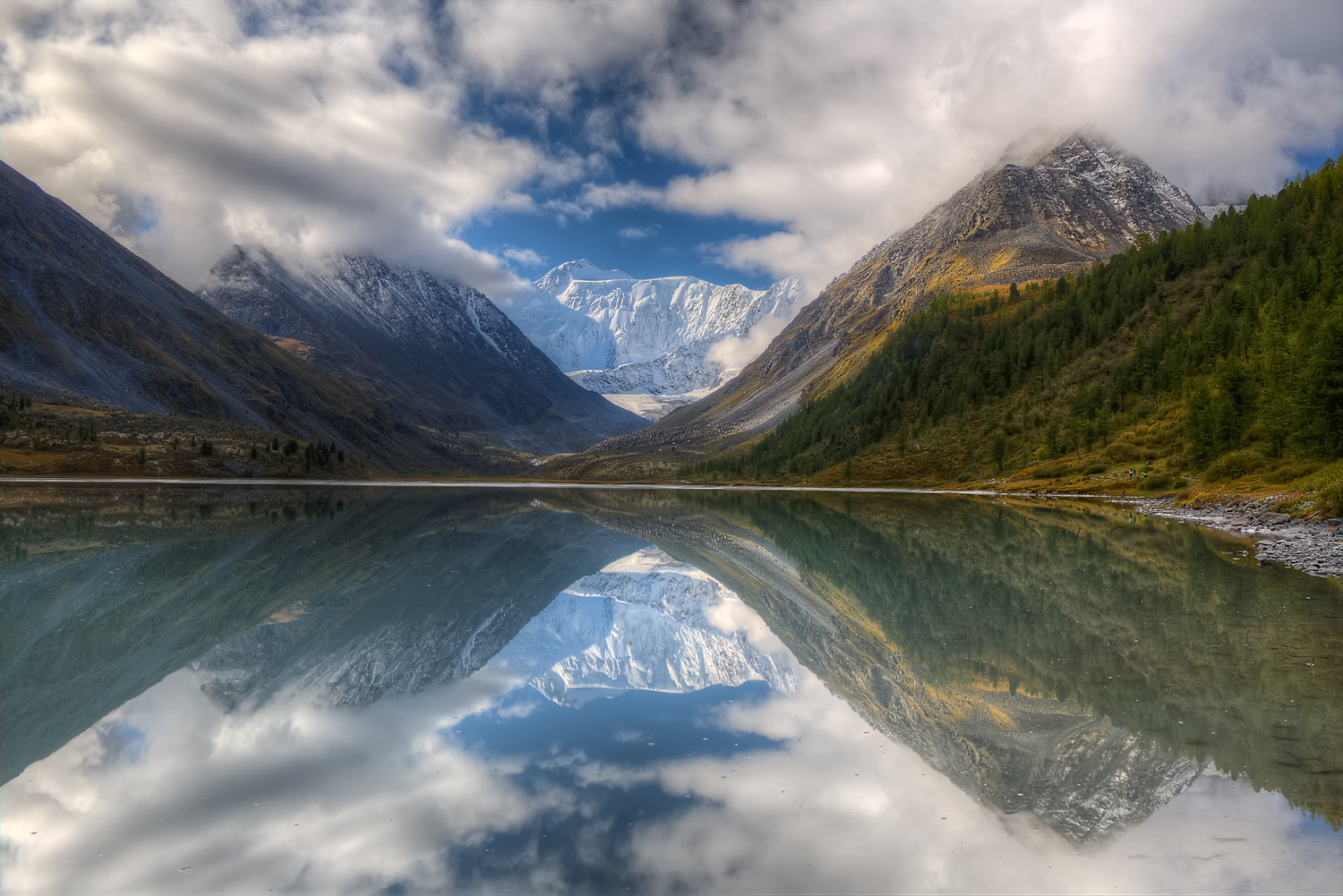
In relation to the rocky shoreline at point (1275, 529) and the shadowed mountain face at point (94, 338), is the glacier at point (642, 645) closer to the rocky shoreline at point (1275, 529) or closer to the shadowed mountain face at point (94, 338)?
the rocky shoreline at point (1275, 529)

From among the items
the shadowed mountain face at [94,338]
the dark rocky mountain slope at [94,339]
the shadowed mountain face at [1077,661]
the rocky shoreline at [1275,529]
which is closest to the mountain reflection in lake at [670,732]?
the shadowed mountain face at [1077,661]

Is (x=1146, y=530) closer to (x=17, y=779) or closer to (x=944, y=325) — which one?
(x=17, y=779)

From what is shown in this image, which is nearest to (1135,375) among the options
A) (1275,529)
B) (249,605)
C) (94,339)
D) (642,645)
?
(1275,529)

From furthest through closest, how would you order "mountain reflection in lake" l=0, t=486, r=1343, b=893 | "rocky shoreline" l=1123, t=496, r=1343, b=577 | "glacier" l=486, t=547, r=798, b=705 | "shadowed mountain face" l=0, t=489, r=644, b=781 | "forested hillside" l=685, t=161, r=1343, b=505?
"forested hillside" l=685, t=161, r=1343, b=505
"rocky shoreline" l=1123, t=496, r=1343, b=577
"glacier" l=486, t=547, r=798, b=705
"shadowed mountain face" l=0, t=489, r=644, b=781
"mountain reflection in lake" l=0, t=486, r=1343, b=893

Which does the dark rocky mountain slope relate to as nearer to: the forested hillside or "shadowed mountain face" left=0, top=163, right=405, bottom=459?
"shadowed mountain face" left=0, top=163, right=405, bottom=459

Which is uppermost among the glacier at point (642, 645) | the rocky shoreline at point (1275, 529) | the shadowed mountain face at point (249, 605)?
the rocky shoreline at point (1275, 529)

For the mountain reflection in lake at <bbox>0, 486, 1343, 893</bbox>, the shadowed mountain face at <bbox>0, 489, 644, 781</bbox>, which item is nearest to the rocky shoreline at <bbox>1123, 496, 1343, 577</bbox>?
the mountain reflection in lake at <bbox>0, 486, 1343, 893</bbox>
